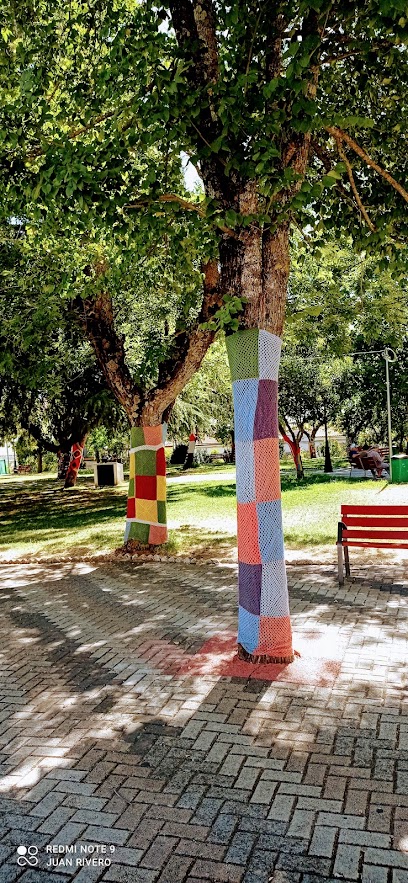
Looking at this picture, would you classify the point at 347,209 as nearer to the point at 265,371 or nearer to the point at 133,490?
the point at 265,371

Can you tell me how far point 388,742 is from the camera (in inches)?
165

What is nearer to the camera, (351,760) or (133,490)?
(351,760)

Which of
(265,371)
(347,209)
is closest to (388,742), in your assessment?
(265,371)

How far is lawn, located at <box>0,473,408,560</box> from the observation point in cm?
1234

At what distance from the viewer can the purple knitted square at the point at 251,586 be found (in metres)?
5.65

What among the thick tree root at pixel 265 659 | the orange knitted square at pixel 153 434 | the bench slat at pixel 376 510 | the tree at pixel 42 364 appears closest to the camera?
the thick tree root at pixel 265 659

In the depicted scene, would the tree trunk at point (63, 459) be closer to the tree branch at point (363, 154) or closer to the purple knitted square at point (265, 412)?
the tree branch at point (363, 154)

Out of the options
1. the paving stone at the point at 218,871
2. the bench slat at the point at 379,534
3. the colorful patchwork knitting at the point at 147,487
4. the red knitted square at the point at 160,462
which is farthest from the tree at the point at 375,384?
the paving stone at the point at 218,871

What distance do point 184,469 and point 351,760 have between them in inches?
1307

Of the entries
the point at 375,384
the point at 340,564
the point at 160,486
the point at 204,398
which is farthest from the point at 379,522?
the point at 375,384

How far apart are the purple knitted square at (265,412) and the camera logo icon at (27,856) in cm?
337

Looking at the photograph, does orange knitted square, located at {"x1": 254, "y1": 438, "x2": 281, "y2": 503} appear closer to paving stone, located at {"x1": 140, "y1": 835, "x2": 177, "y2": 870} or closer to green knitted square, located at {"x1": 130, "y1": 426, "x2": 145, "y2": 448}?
paving stone, located at {"x1": 140, "y1": 835, "x2": 177, "y2": 870}

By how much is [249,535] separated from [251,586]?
1.38 ft

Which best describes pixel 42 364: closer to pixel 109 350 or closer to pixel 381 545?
pixel 109 350
